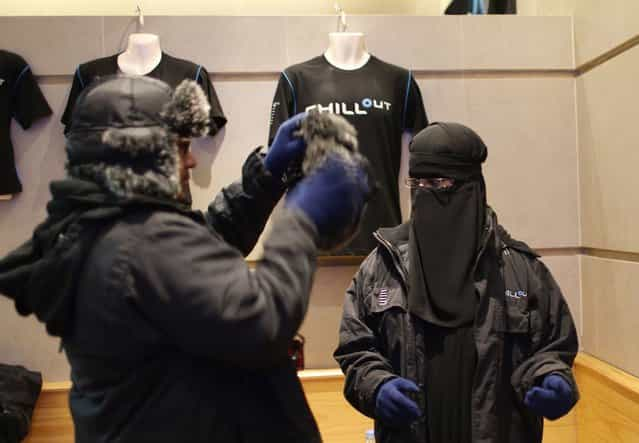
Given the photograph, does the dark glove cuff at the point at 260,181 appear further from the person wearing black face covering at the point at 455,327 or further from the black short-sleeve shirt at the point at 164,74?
the black short-sleeve shirt at the point at 164,74

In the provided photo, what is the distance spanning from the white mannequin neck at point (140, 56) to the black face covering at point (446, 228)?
153 cm

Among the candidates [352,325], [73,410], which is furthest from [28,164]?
[73,410]

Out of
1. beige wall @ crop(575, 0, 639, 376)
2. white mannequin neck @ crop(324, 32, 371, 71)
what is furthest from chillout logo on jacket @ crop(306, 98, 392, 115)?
beige wall @ crop(575, 0, 639, 376)

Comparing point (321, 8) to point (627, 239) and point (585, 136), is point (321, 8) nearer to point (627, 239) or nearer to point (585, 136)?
point (585, 136)

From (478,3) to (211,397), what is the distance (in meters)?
2.74

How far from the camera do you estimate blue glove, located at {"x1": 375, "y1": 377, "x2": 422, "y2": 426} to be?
59.9 inches

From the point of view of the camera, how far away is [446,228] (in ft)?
5.70

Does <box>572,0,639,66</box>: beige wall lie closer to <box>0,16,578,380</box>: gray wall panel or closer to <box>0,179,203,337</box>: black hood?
<box>0,16,578,380</box>: gray wall panel

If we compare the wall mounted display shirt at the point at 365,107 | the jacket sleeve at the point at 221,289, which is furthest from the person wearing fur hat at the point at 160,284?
the wall mounted display shirt at the point at 365,107

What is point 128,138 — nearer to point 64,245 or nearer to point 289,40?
point 64,245

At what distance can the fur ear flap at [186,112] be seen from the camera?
1057 mm

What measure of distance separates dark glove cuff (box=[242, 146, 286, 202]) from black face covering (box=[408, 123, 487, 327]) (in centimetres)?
55

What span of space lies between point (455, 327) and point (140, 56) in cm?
194

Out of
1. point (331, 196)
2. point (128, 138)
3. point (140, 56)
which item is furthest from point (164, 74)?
point (331, 196)
